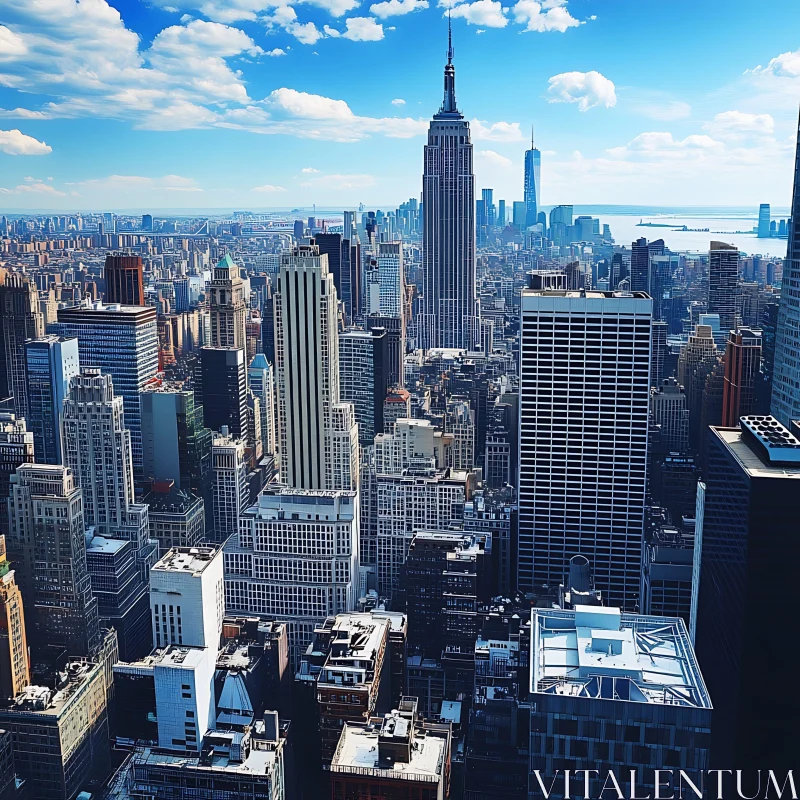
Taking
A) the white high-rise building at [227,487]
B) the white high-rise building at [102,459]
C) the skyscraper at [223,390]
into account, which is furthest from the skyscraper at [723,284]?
the white high-rise building at [102,459]

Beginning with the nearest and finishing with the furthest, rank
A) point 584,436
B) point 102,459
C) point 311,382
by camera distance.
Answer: point 584,436
point 102,459
point 311,382

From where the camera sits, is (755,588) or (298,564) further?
(298,564)

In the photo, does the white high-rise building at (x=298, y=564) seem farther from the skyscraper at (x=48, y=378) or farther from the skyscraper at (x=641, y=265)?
the skyscraper at (x=641, y=265)

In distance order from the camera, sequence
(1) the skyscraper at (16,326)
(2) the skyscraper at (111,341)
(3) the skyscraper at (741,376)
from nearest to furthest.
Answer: (3) the skyscraper at (741,376) → (1) the skyscraper at (16,326) → (2) the skyscraper at (111,341)

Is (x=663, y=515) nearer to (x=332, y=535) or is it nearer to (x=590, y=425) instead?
(x=590, y=425)

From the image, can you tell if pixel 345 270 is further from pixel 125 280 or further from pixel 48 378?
pixel 48 378

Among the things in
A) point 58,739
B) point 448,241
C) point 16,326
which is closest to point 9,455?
point 58,739

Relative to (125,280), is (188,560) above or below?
below
